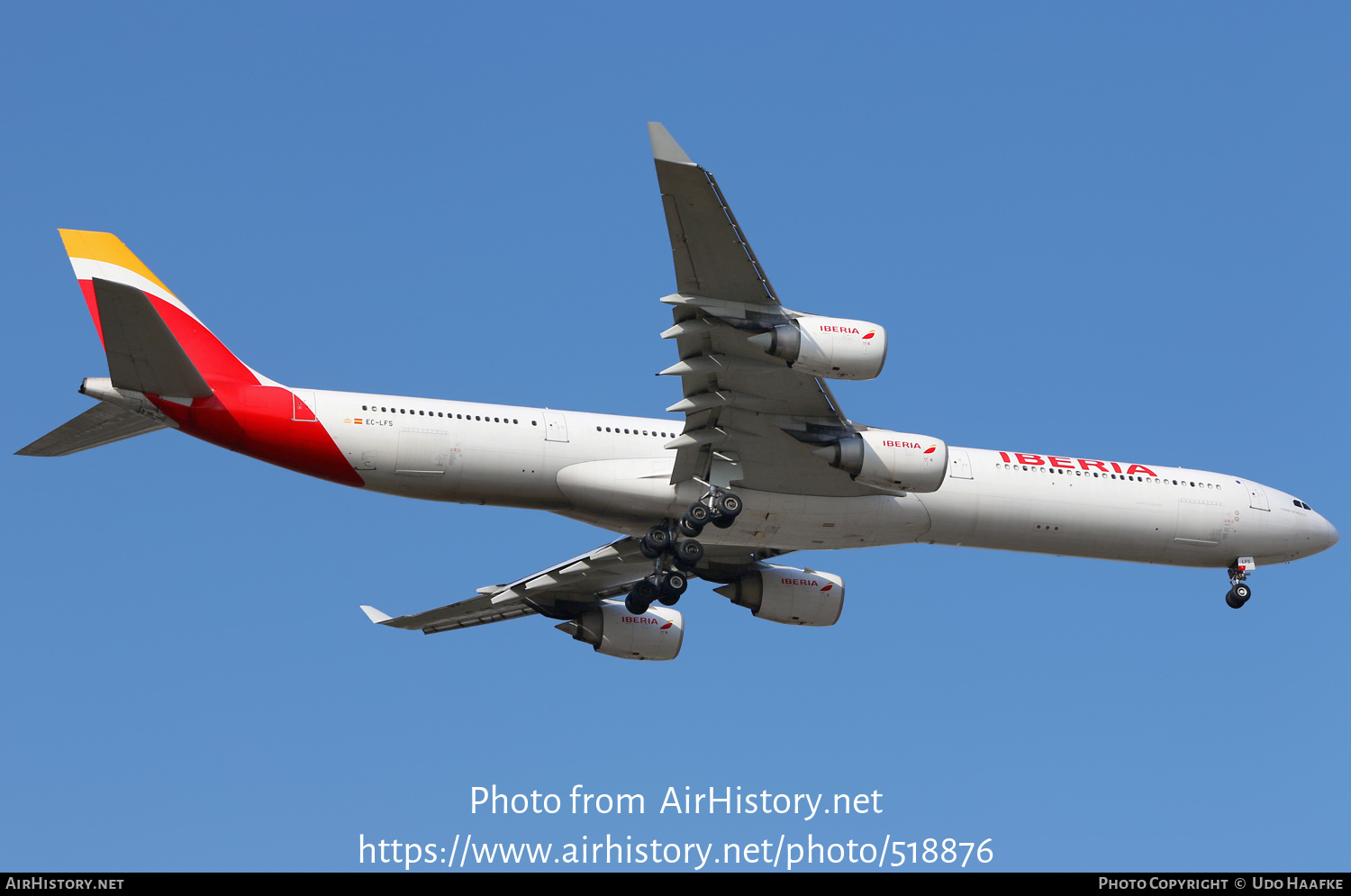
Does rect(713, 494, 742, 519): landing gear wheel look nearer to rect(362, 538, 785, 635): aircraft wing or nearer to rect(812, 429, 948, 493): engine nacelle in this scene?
rect(812, 429, 948, 493): engine nacelle

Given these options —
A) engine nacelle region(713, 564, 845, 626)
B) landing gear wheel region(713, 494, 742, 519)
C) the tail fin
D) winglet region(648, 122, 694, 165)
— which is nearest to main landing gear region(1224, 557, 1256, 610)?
engine nacelle region(713, 564, 845, 626)

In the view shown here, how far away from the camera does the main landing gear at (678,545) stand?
2811 centimetres

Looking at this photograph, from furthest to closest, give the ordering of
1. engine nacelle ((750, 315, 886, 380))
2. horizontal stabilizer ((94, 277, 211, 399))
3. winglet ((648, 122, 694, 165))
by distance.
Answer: engine nacelle ((750, 315, 886, 380))
horizontal stabilizer ((94, 277, 211, 399))
winglet ((648, 122, 694, 165))

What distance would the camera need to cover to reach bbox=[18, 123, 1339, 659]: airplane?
24594mm

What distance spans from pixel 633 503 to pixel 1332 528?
17.2m

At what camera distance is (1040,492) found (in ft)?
100

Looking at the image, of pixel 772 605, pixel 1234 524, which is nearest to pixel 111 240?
pixel 772 605

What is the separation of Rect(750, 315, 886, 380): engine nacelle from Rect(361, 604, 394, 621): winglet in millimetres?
14419

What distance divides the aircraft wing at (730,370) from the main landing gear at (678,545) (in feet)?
1.83

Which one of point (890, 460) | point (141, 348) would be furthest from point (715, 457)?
point (141, 348)

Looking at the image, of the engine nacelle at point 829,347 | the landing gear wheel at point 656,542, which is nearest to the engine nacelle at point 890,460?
the engine nacelle at point 829,347

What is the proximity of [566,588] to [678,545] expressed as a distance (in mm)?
6441

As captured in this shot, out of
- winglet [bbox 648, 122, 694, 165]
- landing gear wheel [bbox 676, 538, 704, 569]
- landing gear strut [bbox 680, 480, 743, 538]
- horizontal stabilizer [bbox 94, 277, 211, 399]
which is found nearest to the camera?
winglet [bbox 648, 122, 694, 165]

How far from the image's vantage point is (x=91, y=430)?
26156mm
